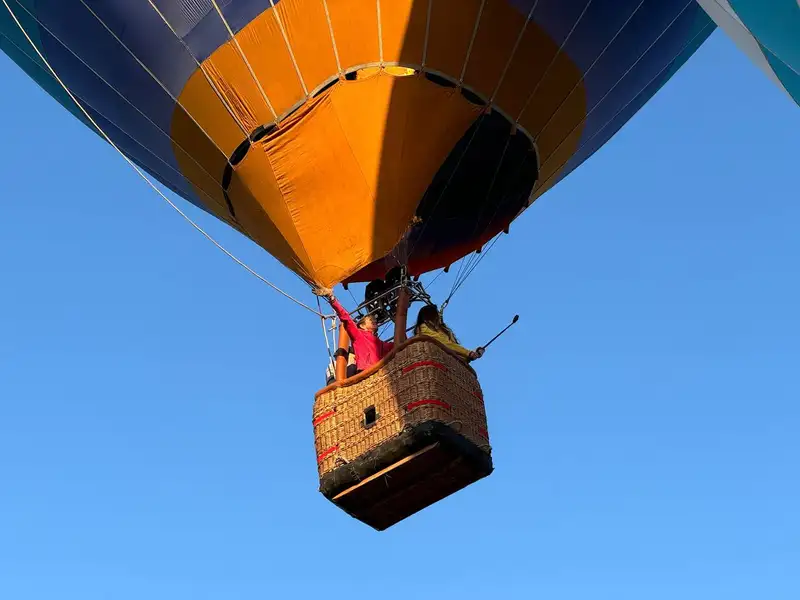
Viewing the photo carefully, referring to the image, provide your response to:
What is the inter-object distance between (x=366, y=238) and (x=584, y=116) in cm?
185

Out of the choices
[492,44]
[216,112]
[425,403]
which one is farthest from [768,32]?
[216,112]

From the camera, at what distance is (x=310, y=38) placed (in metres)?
9.31

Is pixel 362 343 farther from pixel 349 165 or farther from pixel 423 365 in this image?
pixel 349 165

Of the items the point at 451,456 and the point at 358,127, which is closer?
the point at 451,456

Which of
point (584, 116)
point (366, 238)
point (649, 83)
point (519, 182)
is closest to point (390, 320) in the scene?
point (366, 238)

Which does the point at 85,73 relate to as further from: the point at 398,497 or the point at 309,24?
the point at 398,497

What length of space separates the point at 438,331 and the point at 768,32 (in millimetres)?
3094

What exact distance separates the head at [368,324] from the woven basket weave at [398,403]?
70 centimetres

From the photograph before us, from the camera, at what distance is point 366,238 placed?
31.3 ft

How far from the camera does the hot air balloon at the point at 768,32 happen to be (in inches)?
281

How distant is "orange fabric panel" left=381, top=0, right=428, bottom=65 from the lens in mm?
9242

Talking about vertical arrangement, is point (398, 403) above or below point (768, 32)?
below

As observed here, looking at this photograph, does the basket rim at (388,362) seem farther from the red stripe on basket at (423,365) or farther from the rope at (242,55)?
the rope at (242,55)

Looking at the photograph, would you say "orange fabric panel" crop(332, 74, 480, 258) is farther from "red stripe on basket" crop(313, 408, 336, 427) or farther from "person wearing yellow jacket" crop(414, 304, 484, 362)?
→ "red stripe on basket" crop(313, 408, 336, 427)
